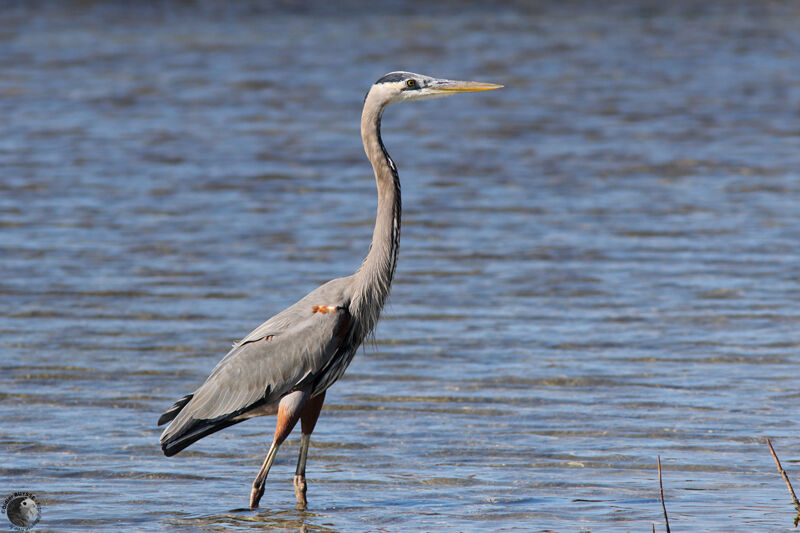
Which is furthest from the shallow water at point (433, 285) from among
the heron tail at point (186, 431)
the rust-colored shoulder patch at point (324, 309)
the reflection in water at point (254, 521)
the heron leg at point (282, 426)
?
the rust-colored shoulder patch at point (324, 309)

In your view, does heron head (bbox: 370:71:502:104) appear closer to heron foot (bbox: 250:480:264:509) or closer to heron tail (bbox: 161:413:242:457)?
heron tail (bbox: 161:413:242:457)

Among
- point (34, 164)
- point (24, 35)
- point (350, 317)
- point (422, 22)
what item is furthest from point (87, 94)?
point (350, 317)

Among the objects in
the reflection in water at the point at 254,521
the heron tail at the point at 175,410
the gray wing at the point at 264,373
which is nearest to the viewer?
the reflection in water at the point at 254,521

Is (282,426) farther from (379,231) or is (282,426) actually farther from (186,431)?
(379,231)

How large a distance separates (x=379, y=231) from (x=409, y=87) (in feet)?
2.35

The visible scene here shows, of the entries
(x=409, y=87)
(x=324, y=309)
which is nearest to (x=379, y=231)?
(x=324, y=309)

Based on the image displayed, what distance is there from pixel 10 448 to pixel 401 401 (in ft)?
7.16

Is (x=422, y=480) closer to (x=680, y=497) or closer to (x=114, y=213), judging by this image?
(x=680, y=497)

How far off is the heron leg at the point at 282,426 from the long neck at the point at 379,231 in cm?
50

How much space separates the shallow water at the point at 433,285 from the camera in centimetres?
665

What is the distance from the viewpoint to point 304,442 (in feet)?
21.3

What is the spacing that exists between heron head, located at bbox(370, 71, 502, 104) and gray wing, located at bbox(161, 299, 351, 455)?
107 cm

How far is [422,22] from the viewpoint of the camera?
88.8ft

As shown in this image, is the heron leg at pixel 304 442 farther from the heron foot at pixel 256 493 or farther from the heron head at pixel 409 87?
the heron head at pixel 409 87
